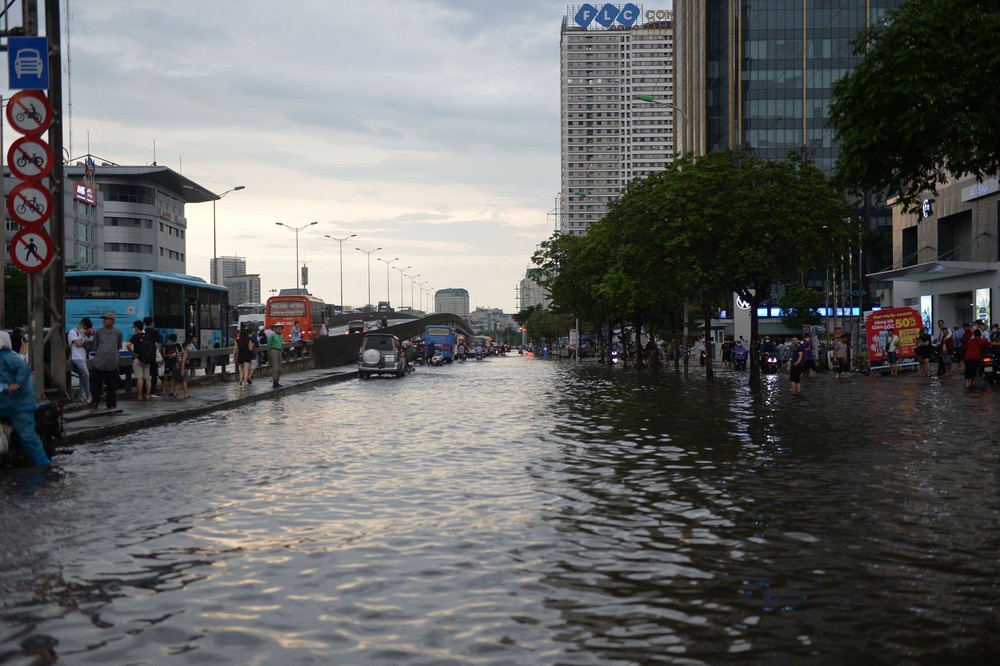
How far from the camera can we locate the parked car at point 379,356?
45969 mm

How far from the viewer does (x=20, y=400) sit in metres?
12.8

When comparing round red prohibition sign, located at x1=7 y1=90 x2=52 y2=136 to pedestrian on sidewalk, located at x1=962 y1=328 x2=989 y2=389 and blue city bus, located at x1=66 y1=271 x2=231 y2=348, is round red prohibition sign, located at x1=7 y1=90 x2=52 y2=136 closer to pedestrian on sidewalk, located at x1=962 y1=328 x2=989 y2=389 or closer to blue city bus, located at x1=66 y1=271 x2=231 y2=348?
blue city bus, located at x1=66 y1=271 x2=231 y2=348

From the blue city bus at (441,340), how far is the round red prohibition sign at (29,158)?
62.6 metres

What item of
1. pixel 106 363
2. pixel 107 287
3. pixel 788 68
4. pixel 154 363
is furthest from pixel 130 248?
pixel 106 363

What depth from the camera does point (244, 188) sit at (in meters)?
75.0

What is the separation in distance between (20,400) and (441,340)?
7083 cm

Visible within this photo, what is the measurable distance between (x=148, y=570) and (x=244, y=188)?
7061 cm

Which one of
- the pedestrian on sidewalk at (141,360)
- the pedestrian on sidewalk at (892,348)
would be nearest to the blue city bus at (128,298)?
the pedestrian on sidewalk at (141,360)

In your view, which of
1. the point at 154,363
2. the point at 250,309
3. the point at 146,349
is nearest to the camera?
the point at 146,349

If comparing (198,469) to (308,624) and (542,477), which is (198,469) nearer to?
(542,477)

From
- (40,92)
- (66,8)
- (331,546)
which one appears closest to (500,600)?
(331,546)

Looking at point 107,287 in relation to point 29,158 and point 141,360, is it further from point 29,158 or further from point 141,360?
point 29,158

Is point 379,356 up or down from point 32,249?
down

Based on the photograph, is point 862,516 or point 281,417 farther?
point 281,417
